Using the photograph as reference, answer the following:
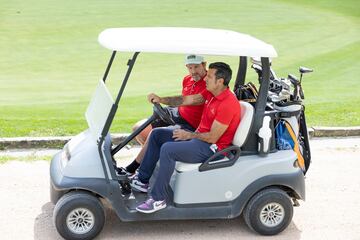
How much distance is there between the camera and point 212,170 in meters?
6.06

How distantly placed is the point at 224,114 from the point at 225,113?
1 centimetres

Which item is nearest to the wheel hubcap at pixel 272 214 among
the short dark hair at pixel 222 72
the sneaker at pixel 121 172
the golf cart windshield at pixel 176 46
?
the golf cart windshield at pixel 176 46

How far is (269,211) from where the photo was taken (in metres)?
6.21

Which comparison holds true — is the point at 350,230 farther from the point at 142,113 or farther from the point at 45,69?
the point at 45,69

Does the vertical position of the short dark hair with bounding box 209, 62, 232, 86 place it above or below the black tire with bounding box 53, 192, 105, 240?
above

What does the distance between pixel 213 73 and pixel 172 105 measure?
30.7 inches

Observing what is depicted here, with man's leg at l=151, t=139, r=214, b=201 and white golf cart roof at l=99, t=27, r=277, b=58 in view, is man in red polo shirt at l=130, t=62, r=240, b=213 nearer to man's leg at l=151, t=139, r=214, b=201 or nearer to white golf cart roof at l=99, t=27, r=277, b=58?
man's leg at l=151, t=139, r=214, b=201

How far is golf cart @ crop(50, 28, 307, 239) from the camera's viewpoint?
594 centimetres

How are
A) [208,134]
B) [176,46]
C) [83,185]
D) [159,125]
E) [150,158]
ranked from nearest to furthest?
[176,46]
[83,185]
[208,134]
[150,158]
[159,125]

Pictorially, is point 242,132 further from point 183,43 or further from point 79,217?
point 79,217

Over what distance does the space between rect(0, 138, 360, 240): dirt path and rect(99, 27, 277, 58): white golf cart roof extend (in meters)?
1.61

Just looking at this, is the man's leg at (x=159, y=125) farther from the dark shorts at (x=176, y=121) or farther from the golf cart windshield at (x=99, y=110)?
the golf cart windshield at (x=99, y=110)

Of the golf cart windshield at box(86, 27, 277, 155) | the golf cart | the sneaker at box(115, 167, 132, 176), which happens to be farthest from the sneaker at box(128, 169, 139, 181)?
the golf cart windshield at box(86, 27, 277, 155)

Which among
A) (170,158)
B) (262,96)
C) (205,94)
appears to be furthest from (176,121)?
(262,96)
